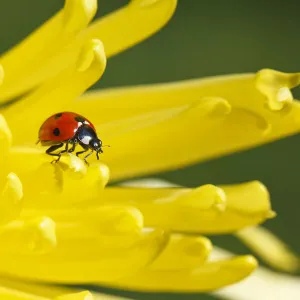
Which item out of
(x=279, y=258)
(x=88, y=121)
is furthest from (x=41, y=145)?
(x=279, y=258)

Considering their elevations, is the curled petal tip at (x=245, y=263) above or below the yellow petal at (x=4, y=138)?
below

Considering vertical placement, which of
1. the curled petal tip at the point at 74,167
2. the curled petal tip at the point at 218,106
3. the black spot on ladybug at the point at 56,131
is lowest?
the curled petal tip at the point at 74,167

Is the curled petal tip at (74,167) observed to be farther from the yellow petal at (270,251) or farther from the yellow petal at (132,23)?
the yellow petal at (270,251)

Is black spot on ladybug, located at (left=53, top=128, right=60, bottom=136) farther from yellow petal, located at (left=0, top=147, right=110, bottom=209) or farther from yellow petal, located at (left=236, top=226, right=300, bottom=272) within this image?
yellow petal, located at (left=236, top=226, right=300, bottom=272)

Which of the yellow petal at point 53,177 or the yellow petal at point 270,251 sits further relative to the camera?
the yellow petal at point 270,251

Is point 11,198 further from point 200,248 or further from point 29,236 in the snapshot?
point 200,248

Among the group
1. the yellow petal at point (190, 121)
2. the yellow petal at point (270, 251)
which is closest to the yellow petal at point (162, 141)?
the yellow petal at point (190, 121)
